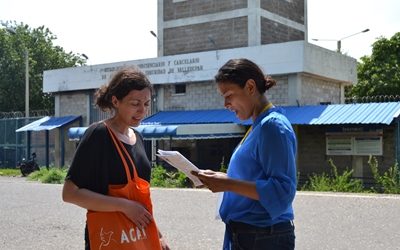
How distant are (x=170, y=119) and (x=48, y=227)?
13103 mm

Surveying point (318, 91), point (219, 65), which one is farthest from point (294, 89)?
point (219, 65)

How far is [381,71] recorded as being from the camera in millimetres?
33188

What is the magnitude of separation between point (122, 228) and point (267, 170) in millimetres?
739

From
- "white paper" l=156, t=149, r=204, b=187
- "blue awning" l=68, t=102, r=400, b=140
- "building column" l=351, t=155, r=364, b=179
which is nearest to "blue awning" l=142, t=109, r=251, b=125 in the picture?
"blue awning" l=68, t=102, r=400, b=140

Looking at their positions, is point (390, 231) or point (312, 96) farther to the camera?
point (312, 96)

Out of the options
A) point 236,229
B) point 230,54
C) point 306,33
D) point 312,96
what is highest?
point 306,33

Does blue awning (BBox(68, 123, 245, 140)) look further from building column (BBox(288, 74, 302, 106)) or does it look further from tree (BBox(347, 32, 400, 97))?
tree (BBox(347, 32, 400, 97))

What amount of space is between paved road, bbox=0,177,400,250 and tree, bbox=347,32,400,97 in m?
21.2

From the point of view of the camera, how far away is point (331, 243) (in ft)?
23.4

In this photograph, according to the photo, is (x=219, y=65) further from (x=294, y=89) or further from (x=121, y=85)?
(x=121, y=85)

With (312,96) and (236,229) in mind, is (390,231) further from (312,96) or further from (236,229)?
(312,96)

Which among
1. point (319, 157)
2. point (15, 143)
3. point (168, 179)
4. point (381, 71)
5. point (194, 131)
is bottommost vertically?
point (168, 179)

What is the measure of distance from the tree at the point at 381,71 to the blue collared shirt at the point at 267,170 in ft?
103

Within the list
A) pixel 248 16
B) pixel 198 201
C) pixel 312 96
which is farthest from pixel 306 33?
pixel 198 201
